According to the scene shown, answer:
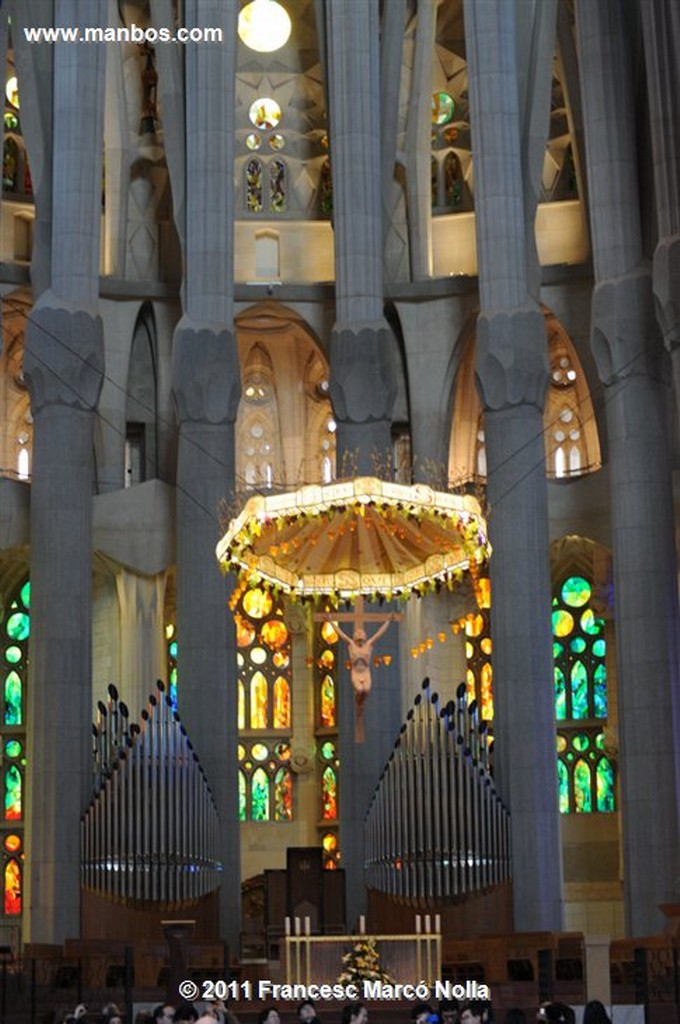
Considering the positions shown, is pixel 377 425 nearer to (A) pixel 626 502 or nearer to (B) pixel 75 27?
(A) pixel 626 502

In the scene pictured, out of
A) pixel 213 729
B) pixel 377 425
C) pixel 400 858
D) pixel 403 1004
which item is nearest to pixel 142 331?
pixel 377 425

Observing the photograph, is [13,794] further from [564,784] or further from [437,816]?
[437,816]

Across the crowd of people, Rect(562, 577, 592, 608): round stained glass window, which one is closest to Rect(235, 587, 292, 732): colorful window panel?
Rect(562, 577, 592, 608): round stained glass window

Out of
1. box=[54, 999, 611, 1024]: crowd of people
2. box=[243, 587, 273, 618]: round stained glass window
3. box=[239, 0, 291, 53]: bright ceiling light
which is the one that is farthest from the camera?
box=[239, 0, 291, 53]: bright ceiling light

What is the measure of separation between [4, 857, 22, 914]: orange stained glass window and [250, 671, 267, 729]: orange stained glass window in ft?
15.4

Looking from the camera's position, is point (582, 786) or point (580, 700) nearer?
point (582, 786)

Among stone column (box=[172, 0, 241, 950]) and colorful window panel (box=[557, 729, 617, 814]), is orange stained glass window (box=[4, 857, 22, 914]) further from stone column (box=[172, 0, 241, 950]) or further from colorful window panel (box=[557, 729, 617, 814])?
colorful window panel (box=[557, 729, 617, 814])

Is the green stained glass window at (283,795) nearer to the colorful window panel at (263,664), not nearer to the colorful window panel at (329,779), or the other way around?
the colorful window panel at (329,779)

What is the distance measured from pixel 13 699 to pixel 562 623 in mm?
9567

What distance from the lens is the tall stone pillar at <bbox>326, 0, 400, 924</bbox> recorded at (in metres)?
31.1

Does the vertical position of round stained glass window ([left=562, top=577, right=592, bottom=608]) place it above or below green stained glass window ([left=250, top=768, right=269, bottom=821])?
above

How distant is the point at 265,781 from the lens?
1451 inches

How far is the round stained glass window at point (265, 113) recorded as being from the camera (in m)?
37.3

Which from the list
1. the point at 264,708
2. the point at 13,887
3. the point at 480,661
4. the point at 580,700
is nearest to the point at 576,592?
the point at 580,700
